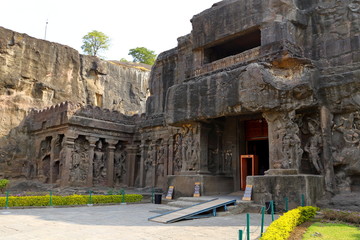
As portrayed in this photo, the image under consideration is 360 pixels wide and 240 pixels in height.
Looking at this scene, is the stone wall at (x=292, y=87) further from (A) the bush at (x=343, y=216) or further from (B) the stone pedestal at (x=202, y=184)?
(A) the bush at (x=343, y=216)

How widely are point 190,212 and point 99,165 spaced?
37.7ft

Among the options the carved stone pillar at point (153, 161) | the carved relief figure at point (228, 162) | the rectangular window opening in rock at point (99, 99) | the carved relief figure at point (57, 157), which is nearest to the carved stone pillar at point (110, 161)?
the carved stone pillar at point (153, 161)

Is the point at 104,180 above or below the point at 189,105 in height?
below

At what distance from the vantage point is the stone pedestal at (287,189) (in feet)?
34.8

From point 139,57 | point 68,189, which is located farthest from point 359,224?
point 139,57

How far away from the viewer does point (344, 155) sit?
38.7 ft

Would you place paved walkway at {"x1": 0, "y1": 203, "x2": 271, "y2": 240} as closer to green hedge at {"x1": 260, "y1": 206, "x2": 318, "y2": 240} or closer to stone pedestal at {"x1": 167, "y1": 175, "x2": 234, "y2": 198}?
green hedge at {"x1": 260, "y1": 206, "x2": 318, "y2": 240}

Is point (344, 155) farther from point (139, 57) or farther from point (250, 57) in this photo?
point (139, 57)

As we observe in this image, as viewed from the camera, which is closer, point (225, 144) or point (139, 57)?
point (225, 144)

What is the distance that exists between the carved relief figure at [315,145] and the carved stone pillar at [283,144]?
0.63 metres

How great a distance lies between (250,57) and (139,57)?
40.3 metres

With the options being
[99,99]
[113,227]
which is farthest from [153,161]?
[113,227]

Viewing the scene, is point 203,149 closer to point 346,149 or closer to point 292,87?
point 292,87

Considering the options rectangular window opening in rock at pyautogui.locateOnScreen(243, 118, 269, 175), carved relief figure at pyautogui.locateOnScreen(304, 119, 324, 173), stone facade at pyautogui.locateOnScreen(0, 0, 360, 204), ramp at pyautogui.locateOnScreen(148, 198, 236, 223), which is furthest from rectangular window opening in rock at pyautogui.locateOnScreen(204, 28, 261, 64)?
ramp at pyautogui.locateOnScreen(148, 198, 236, 223)
